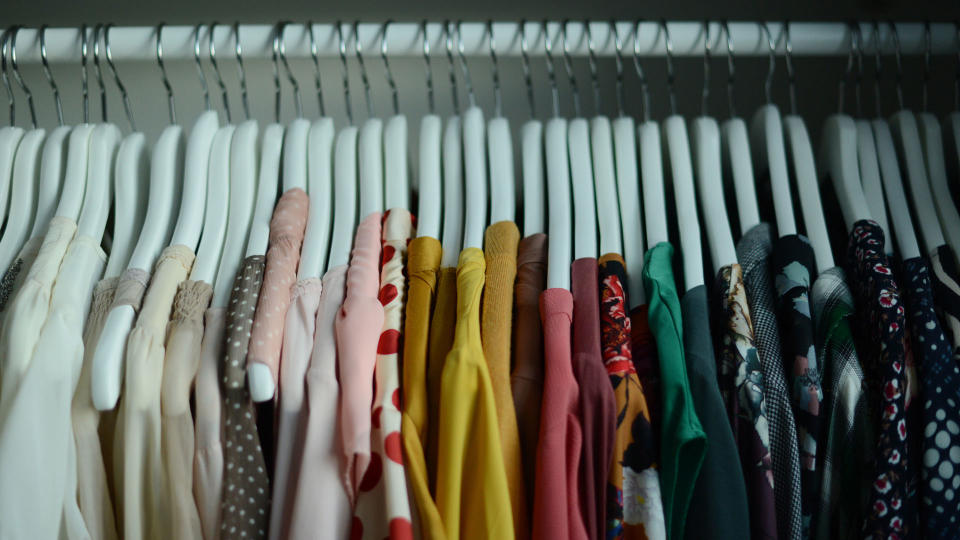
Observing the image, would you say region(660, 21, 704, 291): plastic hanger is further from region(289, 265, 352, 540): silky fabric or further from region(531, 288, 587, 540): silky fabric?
region(289, 265, 352, 540): silky fabric

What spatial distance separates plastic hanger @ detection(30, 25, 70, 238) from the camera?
86 centimetres

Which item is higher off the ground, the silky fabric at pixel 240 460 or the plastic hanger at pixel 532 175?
the plastic hanger at pixel 532 175

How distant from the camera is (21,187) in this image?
0.88 metres

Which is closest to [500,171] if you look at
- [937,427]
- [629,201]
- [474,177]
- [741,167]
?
[474,177]

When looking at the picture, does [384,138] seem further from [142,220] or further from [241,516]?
[241,516]

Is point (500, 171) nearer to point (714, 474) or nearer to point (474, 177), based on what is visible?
point (474, 177)

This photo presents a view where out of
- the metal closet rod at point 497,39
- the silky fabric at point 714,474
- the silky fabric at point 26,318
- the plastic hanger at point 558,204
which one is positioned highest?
the metal closet rod at point 497,39

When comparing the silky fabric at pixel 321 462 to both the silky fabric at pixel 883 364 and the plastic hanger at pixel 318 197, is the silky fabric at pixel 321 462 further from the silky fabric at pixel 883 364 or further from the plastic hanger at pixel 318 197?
the silky fabric at pixel 883 364

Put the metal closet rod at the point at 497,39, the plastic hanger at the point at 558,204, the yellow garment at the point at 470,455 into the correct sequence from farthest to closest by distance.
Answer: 1. the metal closet rod at the point at 497,39
2. the plastic hanger at the point at 558,204
3. the yellow garment at the point at 470,455

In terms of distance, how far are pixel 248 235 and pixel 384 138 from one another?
7.3 inches

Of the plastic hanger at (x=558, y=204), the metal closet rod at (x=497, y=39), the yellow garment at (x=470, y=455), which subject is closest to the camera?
the yellow garment at (x=470, y=455)

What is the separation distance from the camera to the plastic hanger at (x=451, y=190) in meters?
0.81

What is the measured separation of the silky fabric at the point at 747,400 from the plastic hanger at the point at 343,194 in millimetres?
378

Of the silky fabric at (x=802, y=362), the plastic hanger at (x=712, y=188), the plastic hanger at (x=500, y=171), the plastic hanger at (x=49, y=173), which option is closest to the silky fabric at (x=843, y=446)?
the silky fabric at (x=802, y=362)
